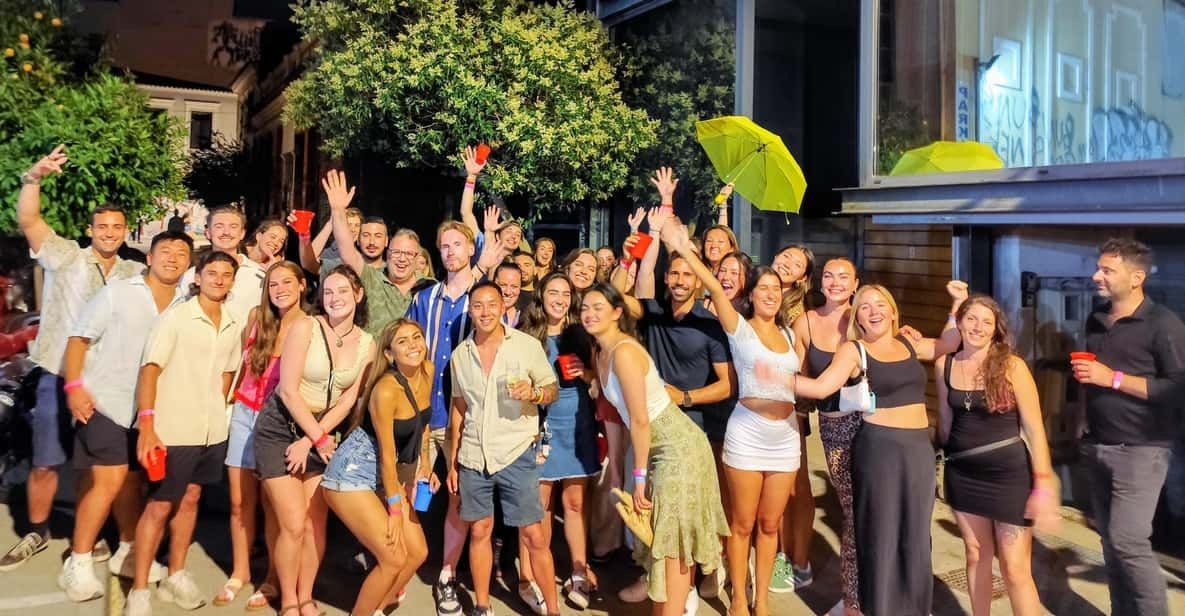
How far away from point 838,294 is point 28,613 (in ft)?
15.3

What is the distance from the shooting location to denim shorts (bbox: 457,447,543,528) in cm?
398

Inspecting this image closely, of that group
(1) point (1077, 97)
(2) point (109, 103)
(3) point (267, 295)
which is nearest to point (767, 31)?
(1) point (1077, 97)

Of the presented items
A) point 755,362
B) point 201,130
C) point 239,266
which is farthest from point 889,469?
point 201,130

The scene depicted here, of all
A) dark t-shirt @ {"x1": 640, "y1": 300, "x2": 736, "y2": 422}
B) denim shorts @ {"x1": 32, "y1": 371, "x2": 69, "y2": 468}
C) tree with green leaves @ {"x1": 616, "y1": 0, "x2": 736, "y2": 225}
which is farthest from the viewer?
tree with green leaves @ {"x1": 616, "y1": 0, "x2": 736, "y2": 225}

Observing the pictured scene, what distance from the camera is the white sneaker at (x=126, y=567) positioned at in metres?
4.57

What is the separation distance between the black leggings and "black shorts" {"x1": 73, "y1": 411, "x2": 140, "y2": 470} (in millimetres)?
3773

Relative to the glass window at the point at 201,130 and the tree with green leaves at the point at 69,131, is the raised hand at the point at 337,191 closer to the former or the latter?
the tree with green leaves at the point at 69,131

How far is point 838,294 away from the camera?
432 centimetres

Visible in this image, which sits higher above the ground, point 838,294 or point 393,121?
point 393,121

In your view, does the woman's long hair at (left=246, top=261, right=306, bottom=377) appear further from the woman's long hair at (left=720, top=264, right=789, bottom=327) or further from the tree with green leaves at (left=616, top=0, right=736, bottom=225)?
the tree with green leaves at (left=616, top=0, right=736, bottom=225)

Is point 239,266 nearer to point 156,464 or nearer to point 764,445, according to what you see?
point 156,464

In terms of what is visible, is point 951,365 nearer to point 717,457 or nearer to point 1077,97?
point 717,457

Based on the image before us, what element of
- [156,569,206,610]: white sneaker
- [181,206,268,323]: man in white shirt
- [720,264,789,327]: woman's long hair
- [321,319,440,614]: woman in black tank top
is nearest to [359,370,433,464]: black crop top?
[321,319,440,614]: woman in black tank top

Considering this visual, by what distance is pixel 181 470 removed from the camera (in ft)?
13.6
